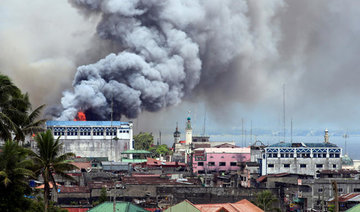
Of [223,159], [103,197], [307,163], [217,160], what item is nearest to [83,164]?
[217,160]

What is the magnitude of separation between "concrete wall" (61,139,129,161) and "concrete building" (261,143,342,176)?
1500 inches

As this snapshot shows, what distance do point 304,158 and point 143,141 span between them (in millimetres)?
70942

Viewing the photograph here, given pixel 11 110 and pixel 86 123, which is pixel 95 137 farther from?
pixel 11 110

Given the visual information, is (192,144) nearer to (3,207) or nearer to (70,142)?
(70,142)

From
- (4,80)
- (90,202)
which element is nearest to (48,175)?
(4,80)

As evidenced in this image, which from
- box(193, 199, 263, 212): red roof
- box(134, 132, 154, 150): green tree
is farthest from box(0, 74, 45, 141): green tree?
box(134, 132, 154, 150): green tree

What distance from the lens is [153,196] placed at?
59969 mm

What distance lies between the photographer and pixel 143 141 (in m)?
154

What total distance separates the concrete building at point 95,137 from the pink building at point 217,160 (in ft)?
77.4

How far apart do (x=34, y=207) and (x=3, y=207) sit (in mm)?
4781

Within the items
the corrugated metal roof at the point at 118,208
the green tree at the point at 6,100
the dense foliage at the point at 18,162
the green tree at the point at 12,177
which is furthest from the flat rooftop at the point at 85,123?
the green tree at the point at 12,177

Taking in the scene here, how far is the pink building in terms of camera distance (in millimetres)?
95312

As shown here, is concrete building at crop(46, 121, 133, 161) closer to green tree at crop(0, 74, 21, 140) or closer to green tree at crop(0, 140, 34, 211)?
green tree at crop(0, 74, 21, 140)

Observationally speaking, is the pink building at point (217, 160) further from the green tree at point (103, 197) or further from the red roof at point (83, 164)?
the green tree at point (103, 197)
